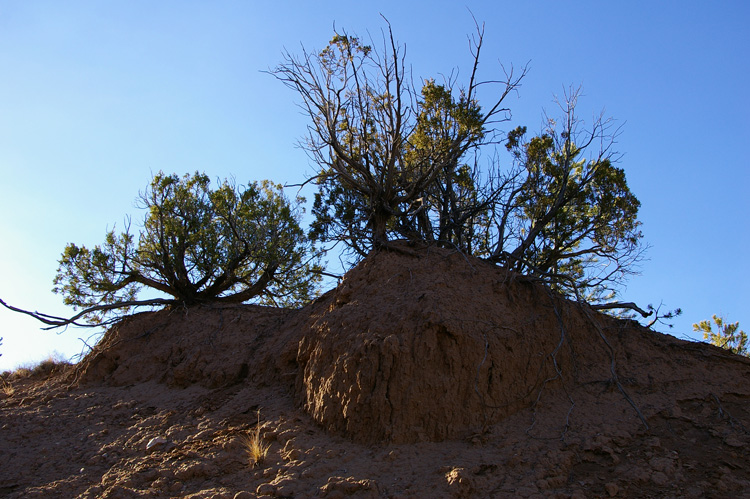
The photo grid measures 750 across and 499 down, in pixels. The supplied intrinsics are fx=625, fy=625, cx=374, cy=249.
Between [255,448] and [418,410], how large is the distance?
1.83m

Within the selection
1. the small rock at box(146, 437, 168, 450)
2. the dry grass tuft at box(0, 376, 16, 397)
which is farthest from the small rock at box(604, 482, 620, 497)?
the dry grass tuft at box(0, 376, 16, 397)

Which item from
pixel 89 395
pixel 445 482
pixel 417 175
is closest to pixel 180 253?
pixel 89 395

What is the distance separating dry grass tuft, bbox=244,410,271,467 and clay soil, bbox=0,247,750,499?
0.08 m

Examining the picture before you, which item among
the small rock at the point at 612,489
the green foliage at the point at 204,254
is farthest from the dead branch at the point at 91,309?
the small rock at the point at 612,489

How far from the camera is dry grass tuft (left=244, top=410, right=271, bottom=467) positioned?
680 cm

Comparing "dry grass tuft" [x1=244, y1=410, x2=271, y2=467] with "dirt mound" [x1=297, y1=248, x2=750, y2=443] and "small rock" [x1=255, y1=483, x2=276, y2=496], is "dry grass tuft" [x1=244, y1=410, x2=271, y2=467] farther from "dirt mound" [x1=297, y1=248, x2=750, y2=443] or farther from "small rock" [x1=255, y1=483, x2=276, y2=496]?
"dirt mound" [x1=297, y1=248, x2=750, y2=443]

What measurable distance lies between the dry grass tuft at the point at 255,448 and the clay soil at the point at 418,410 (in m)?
0.08

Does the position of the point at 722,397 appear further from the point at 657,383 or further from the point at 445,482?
the point at 445,482

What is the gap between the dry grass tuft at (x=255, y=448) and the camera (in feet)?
22.3

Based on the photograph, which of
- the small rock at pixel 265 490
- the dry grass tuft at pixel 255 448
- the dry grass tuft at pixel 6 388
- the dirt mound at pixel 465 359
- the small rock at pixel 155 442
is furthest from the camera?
the dry grass tuft at pixel 6 388

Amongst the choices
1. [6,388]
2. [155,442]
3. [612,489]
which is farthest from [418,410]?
[6,388]

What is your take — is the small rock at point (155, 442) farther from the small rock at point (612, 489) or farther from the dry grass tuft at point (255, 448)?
the small rock at point (612, 489)

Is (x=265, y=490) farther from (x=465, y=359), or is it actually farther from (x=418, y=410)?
(x=465, y=359)

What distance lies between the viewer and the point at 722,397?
7.38m
